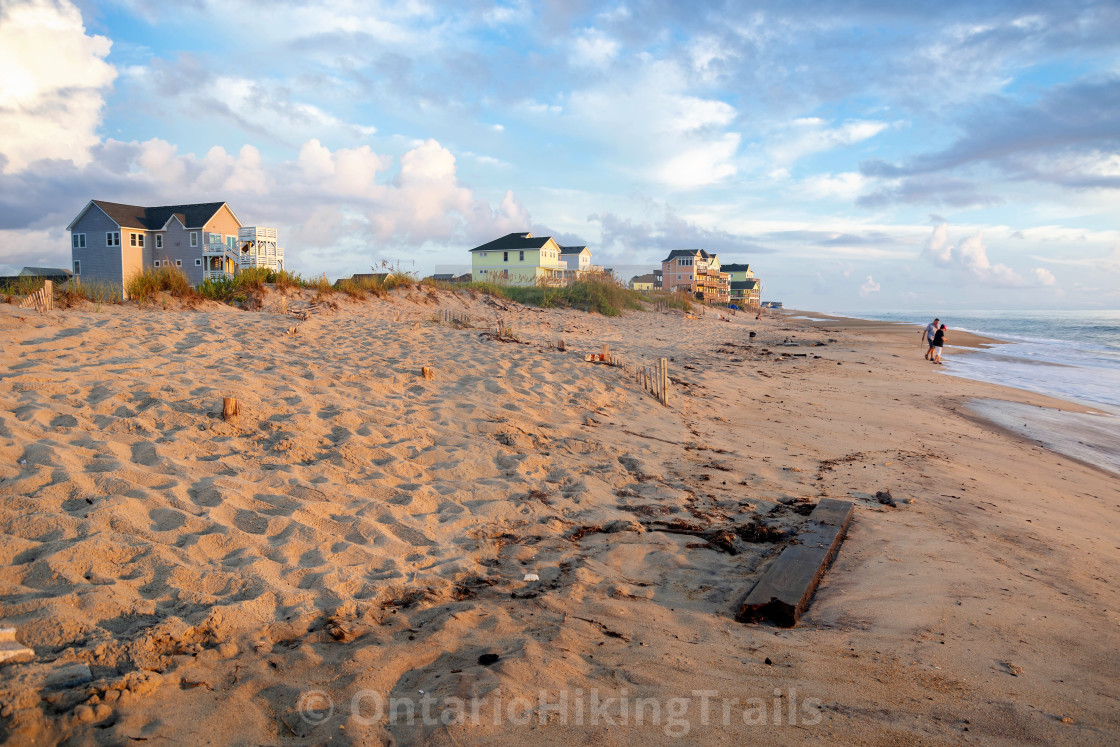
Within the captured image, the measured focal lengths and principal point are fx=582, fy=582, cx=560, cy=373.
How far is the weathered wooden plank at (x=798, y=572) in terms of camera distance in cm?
326

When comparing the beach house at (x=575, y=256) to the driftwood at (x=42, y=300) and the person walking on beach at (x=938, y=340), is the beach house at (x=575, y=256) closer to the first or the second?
the person walking on beach at (x=938, y=340)

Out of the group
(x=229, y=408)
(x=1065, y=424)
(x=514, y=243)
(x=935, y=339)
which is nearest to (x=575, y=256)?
(x=514, y=243)

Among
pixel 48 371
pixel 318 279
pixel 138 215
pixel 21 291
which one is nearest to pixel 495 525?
pixel 48 371

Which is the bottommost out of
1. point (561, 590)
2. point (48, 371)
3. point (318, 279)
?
point (561, 590)

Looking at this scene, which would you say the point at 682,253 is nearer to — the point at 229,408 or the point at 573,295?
the point at 573,295

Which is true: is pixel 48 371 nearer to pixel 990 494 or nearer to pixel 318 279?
pixel 990 494

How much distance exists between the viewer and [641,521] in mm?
4754

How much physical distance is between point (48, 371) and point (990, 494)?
31.3 ft

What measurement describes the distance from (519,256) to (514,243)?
1.82 m

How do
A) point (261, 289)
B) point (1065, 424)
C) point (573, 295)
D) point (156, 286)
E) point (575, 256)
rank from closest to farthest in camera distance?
point (1065, 424) < point (156, 286) < point (261, 289) < point (573, 295) < point (575, 256)

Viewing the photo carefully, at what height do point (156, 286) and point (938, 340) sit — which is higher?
point (156, 286)

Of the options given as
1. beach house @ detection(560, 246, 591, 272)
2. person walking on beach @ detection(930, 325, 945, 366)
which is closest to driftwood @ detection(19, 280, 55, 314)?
person walking on beach @ detection(930, 325, 945, 366)

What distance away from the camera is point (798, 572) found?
12.1 ft

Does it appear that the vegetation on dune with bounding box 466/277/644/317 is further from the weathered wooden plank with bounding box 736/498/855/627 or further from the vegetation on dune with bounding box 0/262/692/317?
the weathered wooden plank with bounding box 736/498/855/627
